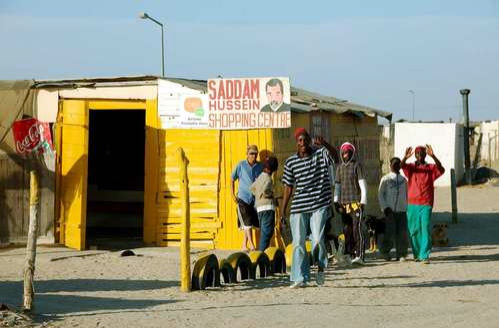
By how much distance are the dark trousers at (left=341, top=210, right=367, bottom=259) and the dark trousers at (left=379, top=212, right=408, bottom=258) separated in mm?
909

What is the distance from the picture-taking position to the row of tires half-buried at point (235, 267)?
11984 millimetres

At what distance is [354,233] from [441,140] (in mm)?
29634

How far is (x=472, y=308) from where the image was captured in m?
10.5

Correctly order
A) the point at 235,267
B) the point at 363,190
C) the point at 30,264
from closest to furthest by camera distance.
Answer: the point at 30,264, the point at 235,267, the point at 363,190

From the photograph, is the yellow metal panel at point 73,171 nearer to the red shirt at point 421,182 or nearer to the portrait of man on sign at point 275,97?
the portrait of man on sign at point 275,97

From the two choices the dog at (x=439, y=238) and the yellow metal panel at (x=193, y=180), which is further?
the dog at (x=439, y=238)

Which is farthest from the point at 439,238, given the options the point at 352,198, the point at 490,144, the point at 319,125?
the point at 490,144

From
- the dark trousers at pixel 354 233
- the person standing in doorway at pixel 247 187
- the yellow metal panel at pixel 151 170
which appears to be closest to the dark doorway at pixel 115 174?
the yellow metal panel at pixel 151 170

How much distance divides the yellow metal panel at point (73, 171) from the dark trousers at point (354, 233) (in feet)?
16.1

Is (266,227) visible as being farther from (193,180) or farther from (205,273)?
(193,180)

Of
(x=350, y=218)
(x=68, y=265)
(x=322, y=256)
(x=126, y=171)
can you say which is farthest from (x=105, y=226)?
(x=322, y=256)

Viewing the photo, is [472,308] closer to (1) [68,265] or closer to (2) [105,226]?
(1) [68,265]

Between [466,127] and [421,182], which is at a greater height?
[466,127]

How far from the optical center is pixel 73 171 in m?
17.9
